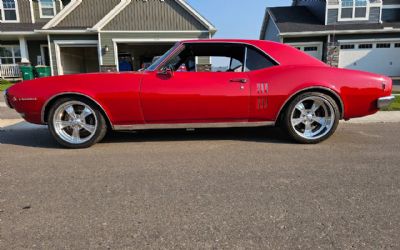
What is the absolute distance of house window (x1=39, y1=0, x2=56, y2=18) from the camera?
1953 centimetres

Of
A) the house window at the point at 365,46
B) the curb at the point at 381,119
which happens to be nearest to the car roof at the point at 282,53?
the curb at the point at 381,119

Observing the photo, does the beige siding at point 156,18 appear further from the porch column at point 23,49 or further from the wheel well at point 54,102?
the wheel well at point 54,102

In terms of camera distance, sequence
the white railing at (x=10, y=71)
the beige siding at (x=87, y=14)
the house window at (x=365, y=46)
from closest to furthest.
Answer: the beige siding at (x=87, y=14) → the house window at (x=365, y=46) → the white railing at (x=10, y=71)

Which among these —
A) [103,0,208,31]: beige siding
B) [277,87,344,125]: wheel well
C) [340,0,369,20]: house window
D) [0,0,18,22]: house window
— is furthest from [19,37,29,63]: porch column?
[340,0,369,20]: house window

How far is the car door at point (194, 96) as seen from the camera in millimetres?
4055

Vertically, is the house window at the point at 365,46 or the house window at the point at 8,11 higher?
the house window at the point at 8,11

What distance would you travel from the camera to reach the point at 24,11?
64.0ft

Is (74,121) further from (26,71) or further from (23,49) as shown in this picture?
(23,49)

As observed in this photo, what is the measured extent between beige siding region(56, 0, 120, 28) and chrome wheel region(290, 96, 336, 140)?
1613 centimetres

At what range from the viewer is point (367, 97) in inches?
166

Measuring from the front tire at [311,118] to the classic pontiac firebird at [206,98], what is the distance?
0.01 m

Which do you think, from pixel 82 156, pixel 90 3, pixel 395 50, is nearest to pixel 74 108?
pixel 82 156

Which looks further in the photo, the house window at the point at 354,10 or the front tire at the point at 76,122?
the house window at the point at 354,10

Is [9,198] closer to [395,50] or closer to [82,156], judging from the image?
[82,156]
